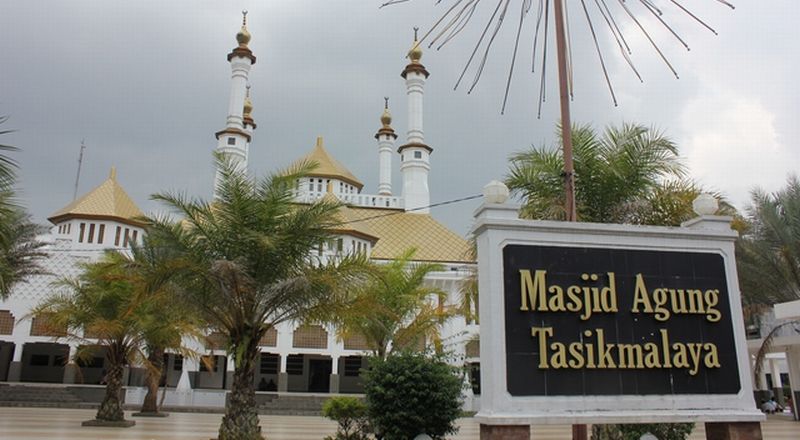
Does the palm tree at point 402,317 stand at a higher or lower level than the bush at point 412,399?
higher

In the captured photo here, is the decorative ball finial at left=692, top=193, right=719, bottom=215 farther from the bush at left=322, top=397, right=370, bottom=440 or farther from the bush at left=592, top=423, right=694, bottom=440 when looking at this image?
the bush at left=322, top=397, right=370, bottom=440

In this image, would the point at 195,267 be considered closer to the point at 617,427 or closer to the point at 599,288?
the point at 599,288

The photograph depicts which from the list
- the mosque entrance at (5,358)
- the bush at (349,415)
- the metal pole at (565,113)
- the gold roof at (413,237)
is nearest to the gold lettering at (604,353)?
the metal pole at (565,113)

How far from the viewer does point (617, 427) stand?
35.8 ft

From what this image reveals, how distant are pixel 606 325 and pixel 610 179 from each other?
3984mm

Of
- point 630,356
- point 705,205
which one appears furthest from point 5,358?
point 705,205

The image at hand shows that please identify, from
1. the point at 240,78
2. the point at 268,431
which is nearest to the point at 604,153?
the point at 268,431

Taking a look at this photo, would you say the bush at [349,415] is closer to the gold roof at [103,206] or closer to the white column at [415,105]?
the gold roof at [103,206]

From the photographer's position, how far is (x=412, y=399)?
10266mm

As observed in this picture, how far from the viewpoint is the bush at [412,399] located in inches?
404

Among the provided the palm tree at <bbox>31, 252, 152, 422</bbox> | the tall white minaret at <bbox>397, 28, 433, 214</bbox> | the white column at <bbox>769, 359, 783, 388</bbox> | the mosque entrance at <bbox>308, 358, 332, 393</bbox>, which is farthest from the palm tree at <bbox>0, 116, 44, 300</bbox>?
the white column at <bbox>769, 359, 783, 388</bbox>

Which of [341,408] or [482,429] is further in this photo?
[341,408]

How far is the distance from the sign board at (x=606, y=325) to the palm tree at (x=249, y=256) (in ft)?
16.3

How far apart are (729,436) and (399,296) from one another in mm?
13194
